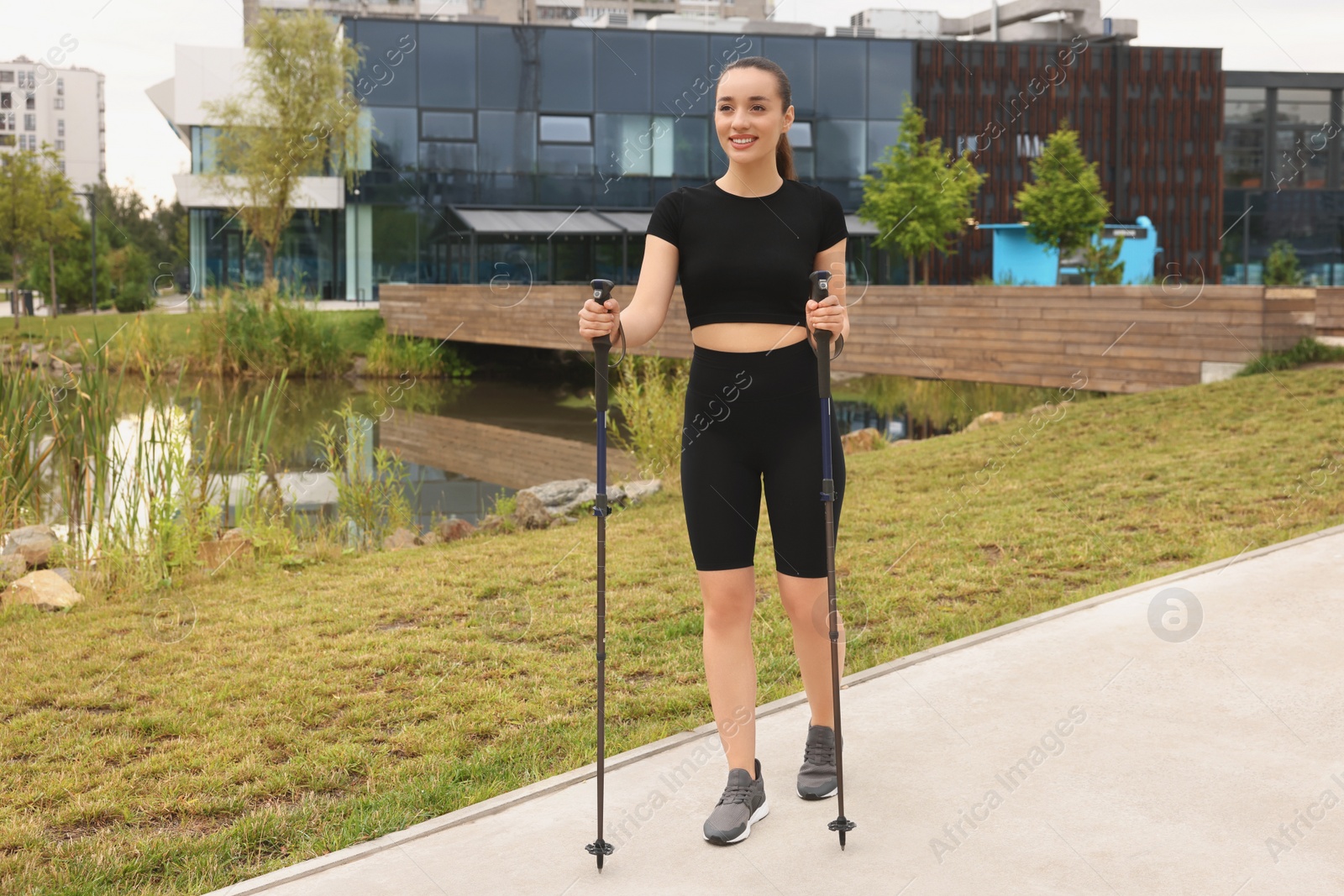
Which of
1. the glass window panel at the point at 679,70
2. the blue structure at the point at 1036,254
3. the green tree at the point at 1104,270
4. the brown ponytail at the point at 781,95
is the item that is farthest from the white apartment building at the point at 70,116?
the brown ponytail at the point at 781,95

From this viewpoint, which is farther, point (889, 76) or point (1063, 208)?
point (889, 76)

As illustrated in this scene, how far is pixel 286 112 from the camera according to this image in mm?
31203

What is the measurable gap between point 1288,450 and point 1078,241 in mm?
21526

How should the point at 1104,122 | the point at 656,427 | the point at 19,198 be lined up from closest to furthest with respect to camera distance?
the point at 656,427 → the point at 19,198 → the point at 1104,122

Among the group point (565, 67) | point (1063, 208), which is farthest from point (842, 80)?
point (1063, 208)

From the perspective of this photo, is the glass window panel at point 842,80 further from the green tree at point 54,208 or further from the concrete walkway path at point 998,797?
the concrete walkway path at point 998,797

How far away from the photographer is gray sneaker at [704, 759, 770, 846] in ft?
10.3

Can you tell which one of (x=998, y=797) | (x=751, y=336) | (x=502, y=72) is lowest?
(x=998, y=797)

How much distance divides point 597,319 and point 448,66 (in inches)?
1447

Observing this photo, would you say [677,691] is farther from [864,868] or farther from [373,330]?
[373,330]

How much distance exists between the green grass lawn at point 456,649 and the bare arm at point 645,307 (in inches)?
51.7

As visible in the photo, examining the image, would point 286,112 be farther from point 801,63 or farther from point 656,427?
point 656,427

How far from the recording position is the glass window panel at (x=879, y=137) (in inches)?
1574

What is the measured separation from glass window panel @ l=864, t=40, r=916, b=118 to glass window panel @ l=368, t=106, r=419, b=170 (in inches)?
580
